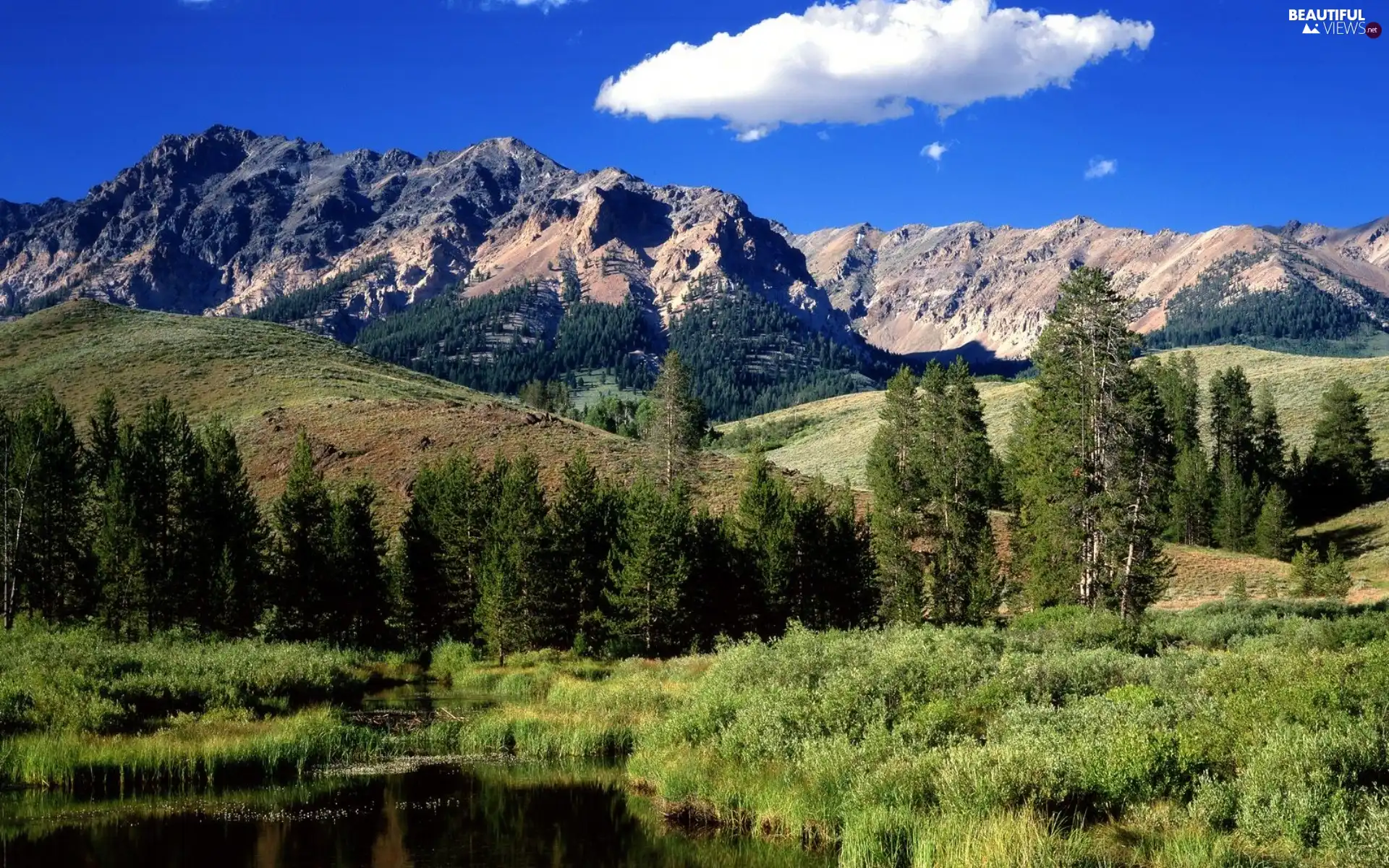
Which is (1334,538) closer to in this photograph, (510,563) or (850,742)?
(510,563)

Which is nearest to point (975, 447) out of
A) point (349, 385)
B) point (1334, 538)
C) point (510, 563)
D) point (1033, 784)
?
point (510, 563)

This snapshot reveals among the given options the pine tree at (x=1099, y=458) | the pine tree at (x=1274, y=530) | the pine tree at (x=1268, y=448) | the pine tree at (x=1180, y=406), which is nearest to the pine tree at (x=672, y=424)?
the pine tree at (x=1099, y=458)

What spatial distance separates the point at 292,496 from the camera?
2096 inches

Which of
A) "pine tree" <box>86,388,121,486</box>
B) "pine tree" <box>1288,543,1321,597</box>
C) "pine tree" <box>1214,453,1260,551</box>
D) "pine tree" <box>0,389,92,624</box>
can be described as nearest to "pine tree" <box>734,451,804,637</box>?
"pine tree" <box>1288,543,1321,597</box>

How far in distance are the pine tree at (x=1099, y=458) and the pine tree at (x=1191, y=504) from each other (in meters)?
45.7

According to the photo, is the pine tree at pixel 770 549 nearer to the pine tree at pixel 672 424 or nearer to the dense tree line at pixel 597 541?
the dense tree line at pixel 597 541

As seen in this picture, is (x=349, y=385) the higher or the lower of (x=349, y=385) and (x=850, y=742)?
the higher

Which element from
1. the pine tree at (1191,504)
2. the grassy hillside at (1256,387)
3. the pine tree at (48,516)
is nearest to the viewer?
the pine tree at (48,516)

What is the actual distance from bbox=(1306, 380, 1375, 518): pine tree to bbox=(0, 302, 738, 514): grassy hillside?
195ft

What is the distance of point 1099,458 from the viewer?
4228 centimetres

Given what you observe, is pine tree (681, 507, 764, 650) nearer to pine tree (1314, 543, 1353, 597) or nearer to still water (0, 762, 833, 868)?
still water (0, 762, 833, 868)

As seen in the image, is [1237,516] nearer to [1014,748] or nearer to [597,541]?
[597,541]

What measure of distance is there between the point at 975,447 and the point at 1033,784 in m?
42.8

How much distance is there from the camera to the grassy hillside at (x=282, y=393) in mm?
82188
